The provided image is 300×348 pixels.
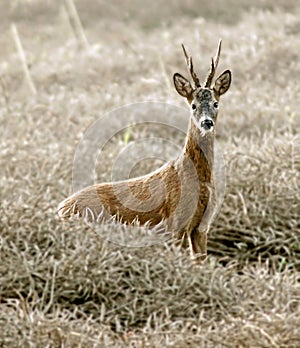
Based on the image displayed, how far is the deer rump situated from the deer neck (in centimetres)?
3

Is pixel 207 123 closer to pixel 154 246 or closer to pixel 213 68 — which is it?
pixel 213 68

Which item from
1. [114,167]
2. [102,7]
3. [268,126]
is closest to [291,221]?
[114,167]

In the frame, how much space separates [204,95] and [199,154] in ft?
0.88

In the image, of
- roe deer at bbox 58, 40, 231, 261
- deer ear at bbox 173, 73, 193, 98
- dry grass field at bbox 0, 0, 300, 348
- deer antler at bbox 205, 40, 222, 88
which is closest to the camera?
deer antler at bbox 205, 40, 222, 88

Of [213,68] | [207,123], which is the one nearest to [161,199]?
[207,123]

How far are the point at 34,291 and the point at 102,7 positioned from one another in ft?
34.8

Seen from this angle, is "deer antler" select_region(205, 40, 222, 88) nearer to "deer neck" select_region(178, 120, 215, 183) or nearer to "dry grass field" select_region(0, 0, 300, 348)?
"deer neck" select_region(178, 120, 215, 183)

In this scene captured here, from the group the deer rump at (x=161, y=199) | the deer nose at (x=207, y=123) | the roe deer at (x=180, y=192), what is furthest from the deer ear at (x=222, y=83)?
the deer rump at (x=161, y=199)

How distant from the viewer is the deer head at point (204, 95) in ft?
10.4

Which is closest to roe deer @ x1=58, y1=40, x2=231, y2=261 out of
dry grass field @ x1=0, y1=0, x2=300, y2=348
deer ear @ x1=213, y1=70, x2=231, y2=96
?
deer ear @ x1=213, y1=70, x2=231, y2=96

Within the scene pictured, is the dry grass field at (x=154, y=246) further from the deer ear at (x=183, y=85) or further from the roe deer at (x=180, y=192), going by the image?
the deer ear at (x=183, y=85)

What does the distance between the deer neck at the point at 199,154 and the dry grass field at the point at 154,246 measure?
80 cm

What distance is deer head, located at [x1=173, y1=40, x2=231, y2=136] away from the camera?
3.16 metres

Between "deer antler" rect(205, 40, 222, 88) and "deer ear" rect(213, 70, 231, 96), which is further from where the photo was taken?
"deer ear" rect(213, 70, 231, 96)
